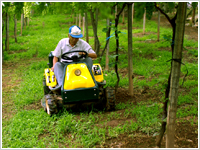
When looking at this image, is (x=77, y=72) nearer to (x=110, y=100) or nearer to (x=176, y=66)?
(x=110, y=100)

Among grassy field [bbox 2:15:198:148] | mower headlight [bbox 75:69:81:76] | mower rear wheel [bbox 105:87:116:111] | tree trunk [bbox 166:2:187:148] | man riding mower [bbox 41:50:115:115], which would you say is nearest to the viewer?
tree trunk [bbox 166:2:187:148]

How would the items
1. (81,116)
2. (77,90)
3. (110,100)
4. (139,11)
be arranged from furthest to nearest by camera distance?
(110,100)
(81,116)
(77,90)
(139,11)

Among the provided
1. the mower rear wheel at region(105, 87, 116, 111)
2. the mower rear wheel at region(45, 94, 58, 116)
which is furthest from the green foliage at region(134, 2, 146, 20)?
the mower rear wheel at region(45, 94, 58, 116)

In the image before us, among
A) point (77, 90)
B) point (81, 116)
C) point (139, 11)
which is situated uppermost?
point (139, 11)

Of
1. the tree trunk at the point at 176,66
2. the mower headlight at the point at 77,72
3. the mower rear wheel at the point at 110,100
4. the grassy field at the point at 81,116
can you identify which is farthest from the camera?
the mower rear wheel at the point at 110,100

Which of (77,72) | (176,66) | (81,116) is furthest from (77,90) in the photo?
(176,66)

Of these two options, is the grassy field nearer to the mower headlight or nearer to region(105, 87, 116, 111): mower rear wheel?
region(105, 87, 116, 111): mower rear wheel

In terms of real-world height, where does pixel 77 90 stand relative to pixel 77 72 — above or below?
below

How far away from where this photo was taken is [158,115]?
4.21 m

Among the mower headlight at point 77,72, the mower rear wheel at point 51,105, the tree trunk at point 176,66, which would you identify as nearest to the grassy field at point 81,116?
the mower rear wheel at point 51,105

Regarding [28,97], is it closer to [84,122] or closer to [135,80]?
[84,122]

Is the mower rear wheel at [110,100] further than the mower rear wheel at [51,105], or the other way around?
the mower rear wheel at [110,100]

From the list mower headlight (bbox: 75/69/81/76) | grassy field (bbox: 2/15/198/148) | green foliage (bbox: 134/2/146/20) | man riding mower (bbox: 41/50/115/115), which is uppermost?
green foliage (bbox: 134/2/146/20)

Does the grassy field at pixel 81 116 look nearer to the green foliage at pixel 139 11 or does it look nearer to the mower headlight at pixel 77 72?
the green foliage at pixel 139 11
